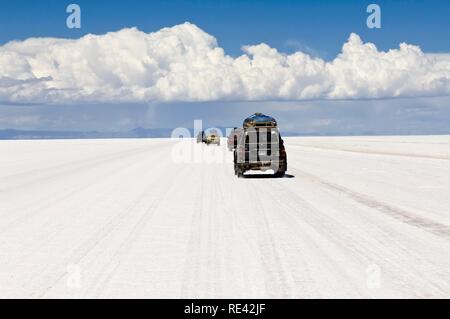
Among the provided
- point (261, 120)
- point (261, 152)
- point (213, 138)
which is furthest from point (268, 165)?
point (213, 138)

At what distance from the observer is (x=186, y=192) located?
17.8 metres

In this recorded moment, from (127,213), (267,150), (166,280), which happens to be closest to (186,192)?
(127,213)

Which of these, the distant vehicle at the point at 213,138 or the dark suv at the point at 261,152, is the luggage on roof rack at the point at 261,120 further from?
the distant vehicle at the point at 213,138

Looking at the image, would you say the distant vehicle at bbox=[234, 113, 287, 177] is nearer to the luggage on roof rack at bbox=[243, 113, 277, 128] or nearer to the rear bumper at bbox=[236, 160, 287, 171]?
the rear bumper at bbox=[236, 160, 287, 171]

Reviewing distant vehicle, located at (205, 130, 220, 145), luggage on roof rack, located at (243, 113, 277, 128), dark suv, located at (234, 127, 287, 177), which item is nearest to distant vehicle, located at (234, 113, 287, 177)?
dark suv, located at (234, 127, 287, 177)

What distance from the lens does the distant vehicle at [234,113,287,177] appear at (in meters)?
23.6

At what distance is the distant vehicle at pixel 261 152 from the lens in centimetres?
2364

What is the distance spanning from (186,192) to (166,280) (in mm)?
10851

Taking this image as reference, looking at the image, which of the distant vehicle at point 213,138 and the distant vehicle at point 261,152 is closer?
A: the distant vehicle at point 261,152

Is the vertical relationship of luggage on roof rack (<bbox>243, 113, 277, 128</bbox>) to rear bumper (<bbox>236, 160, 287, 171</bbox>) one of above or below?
above

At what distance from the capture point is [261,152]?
2388cm

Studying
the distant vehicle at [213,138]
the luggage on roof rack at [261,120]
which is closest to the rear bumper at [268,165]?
the luggage on roof rack at [261,120]

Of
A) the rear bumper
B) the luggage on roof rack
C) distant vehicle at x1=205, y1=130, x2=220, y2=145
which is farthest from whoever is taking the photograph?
distant vehicle at x1=205, y1=130, x2=220, y2=145

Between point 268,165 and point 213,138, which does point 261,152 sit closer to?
point 268,165
